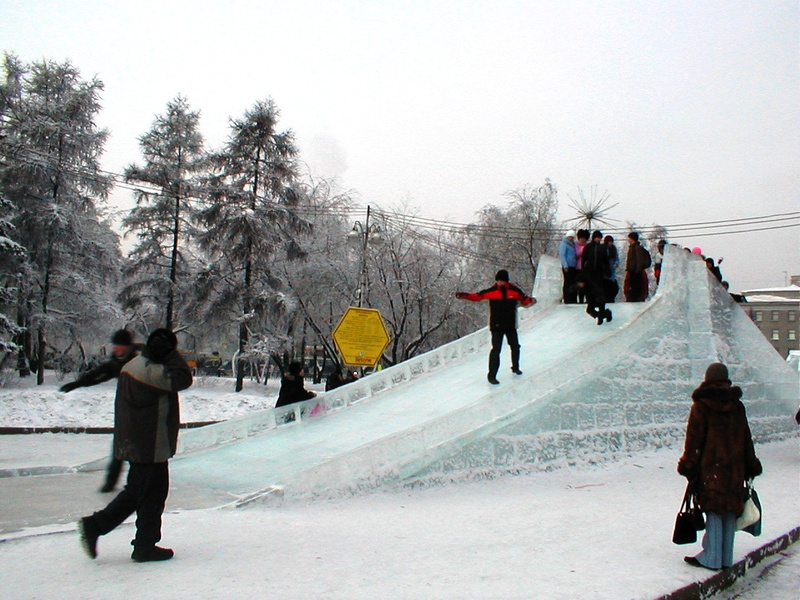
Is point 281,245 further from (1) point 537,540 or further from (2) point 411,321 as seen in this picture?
(1) point 537,540

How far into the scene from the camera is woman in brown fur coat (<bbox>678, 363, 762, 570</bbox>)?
5.27 meters

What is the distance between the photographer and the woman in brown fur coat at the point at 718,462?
17.3 feet

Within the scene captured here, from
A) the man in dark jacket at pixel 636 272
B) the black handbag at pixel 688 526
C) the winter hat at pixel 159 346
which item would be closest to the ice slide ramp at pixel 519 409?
the man in dark jacket at pixel 636 272

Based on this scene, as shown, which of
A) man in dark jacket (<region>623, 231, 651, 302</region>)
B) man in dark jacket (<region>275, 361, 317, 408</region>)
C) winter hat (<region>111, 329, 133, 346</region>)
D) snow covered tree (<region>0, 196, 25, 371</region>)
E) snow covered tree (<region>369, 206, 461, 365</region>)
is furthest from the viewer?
snow covered tree (<region>369, 206, 461, 365</region>)

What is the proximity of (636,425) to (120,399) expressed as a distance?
8438mm

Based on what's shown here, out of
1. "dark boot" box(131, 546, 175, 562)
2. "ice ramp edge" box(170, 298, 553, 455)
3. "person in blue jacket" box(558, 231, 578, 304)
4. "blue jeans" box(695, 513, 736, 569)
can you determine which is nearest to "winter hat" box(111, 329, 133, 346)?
"dark boot" box(131, 546, 175, 562)

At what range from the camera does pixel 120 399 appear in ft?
16.9

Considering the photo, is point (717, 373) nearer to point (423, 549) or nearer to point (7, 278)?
point (423, 549)

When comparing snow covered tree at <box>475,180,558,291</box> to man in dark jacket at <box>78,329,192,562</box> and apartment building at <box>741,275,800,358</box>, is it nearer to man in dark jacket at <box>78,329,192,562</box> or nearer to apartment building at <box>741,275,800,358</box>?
man in dark jacket at <box>78,329,192,562</box>

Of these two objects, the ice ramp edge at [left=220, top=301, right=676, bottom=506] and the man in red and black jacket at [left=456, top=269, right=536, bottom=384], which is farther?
the man in red and black jacket at [left=456, top=269, right=536, bottom=384]

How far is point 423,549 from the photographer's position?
573 centimetres

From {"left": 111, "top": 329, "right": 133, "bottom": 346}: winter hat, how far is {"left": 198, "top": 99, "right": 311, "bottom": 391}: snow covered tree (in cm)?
2201

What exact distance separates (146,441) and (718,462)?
421 cm

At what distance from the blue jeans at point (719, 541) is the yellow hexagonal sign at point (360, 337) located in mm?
10718
